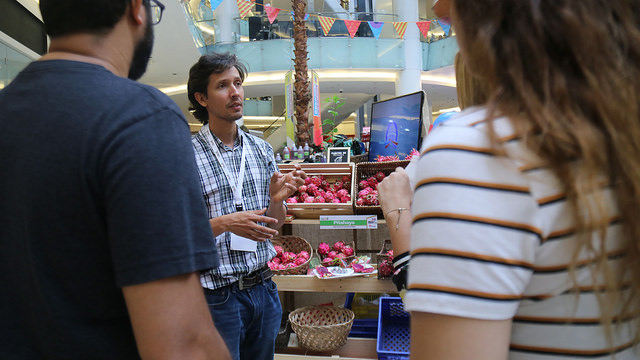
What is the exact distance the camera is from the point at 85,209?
0.61m

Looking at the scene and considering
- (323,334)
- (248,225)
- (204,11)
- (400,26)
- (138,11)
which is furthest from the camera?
(204,11)

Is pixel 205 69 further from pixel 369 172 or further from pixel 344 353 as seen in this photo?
pixel 344 353

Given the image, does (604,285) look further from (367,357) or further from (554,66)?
(367,357)

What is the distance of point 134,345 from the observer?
65 cm

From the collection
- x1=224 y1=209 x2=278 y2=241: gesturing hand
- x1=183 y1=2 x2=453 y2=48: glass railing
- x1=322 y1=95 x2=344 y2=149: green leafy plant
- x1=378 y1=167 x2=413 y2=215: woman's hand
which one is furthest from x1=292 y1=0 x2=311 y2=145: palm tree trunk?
x1=183 y1=2 x2=453 y2=48: glass railing

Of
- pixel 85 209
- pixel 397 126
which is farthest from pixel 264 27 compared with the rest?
pixel 85 209

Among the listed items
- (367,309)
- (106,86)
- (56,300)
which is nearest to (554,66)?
(106,86)

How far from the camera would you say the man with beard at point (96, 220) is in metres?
0.59

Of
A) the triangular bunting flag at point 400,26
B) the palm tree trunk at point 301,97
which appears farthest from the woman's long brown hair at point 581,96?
the triangular bunting flag at point 400,26

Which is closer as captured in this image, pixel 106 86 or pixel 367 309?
pixel 106 86

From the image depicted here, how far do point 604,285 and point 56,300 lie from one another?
78cm

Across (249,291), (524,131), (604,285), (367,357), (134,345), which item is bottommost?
(367,357)

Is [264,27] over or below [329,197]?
over

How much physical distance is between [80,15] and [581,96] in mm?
761
